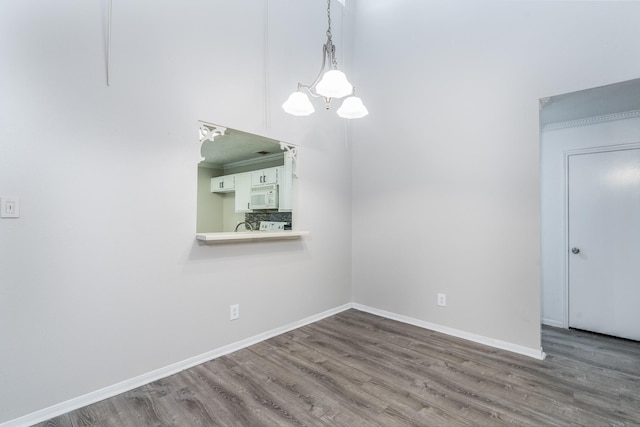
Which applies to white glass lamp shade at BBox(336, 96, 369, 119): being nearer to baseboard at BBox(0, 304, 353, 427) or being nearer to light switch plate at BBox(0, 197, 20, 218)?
light switch plate at BBox(0, 197, 20, 218)

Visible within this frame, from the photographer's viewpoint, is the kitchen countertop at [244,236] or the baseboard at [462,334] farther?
the baseboard at [462,334]

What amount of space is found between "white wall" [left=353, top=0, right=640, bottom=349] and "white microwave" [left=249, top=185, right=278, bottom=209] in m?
1.47

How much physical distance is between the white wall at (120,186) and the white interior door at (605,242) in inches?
127

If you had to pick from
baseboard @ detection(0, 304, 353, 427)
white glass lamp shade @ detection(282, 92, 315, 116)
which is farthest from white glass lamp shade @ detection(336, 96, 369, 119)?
baseboard @ detection(0, 304, 353, 427)

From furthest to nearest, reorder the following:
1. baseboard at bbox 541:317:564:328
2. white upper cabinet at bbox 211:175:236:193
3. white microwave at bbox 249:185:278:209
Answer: white upper cabinet at bbox 211:175:236:193
white microwave at bbox 249:185:278:209
baseboard at bbox 541:317:564:328

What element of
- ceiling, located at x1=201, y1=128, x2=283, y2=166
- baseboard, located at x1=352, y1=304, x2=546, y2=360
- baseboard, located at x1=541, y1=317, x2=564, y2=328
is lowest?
baseboard, located at x1=541, y1=317, x2=564, y2=328

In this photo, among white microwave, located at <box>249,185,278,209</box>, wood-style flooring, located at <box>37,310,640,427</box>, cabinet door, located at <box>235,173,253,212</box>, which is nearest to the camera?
wood-style flooring, located at <box>37,310,640,427</box>

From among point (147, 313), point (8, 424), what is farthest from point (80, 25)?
point (8, 424)

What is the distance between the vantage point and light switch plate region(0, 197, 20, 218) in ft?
5.40

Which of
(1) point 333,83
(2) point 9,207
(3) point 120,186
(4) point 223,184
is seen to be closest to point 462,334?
(1) point 333,83

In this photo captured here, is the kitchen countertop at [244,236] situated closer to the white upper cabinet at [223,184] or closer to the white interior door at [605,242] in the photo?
the white interior door at [605,242]

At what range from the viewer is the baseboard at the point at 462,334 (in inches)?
102

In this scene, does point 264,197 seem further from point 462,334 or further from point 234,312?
point 462,334

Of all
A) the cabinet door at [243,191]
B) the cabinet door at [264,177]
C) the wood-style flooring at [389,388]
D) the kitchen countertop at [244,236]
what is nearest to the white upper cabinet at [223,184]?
the cabinet door at [243,191]
